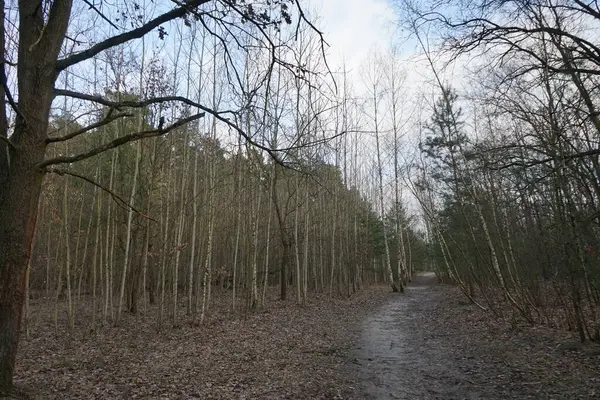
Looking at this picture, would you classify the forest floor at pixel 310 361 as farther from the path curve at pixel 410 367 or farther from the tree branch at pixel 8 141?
the tree branch at pixel 8 141

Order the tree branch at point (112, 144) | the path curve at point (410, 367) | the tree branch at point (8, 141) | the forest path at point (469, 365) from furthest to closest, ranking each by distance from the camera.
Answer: the path curve at point (410, 367) < the forest path at point (469, 365) < the tree branch at point (112, 144) < the tree branch at point (8, 141)

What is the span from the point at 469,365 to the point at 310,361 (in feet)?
8.98

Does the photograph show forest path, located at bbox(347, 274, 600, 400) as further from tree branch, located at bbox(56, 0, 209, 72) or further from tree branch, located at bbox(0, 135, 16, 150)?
tree branch, located at bbox(56, 0, 209, 72)

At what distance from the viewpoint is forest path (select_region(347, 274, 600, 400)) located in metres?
5.37

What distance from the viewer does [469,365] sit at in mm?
6824

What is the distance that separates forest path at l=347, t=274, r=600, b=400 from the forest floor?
0.7 inches

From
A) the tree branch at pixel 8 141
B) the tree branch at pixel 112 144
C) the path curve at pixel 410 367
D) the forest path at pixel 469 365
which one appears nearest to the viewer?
the tree branch at pixel 8 141

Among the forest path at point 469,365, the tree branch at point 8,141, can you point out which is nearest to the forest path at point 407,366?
the forest path at point 469,365

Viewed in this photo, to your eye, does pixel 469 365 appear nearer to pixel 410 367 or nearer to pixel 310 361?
pixel 410 367

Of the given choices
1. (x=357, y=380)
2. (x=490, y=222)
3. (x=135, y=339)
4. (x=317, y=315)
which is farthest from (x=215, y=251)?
(x=357, y=380)

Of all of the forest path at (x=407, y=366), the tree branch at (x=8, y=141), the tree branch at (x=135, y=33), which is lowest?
the forest path at (x=407, y=366)

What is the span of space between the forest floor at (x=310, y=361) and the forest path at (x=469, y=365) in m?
0.02

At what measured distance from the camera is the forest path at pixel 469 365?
211 inches

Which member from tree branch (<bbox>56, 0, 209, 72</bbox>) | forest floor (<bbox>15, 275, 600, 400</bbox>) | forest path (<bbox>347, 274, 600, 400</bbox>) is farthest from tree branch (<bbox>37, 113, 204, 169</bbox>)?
forest path (<bbox>347, 274, 600, 400</bbox>)
